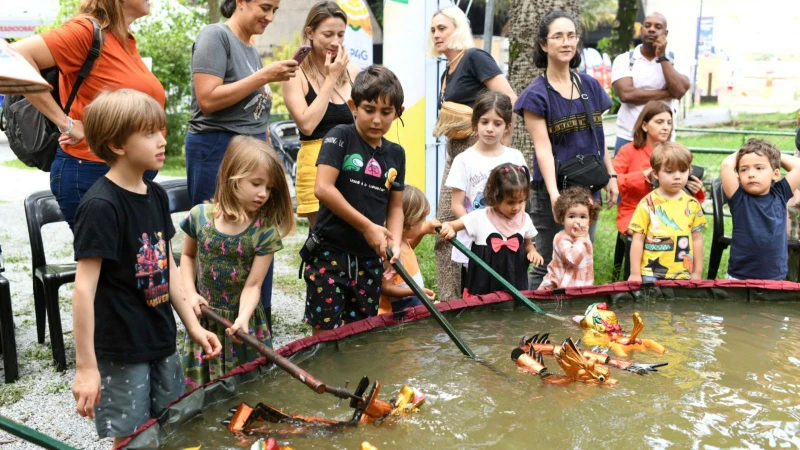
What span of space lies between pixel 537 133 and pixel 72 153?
2.64 m

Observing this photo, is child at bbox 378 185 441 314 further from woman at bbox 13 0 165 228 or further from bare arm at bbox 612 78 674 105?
bare arm at bbox 612 78 674 105

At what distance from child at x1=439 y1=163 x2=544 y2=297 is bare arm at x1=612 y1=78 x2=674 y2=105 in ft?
7.10

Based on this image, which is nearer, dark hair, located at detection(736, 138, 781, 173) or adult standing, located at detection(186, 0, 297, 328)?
adult standing, located at detection(186, 0, 297, 328)

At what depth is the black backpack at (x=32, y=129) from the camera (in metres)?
3.77

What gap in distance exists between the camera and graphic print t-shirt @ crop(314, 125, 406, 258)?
12.5 ft

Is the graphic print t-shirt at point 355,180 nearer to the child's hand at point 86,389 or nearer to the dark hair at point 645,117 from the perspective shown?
the child's hand at point 86,389

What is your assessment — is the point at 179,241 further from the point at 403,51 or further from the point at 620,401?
the point at 620,401

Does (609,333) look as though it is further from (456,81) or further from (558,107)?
(456,81)

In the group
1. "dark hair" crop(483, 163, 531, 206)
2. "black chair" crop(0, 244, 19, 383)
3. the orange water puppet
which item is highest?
"dark hair" crop(483, 163, 531, 206)

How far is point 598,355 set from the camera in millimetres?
3326

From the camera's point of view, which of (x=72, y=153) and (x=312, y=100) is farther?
(x=312, y=100)

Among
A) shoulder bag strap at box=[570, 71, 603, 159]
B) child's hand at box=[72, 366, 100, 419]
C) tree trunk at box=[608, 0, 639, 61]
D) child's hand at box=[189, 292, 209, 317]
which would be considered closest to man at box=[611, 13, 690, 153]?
shoulder bag strap at box=[570, 71, 603, 159]

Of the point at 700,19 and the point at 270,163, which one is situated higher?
the point at 700,19

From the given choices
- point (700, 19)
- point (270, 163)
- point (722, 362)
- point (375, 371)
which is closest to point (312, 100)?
point (270, 163)
